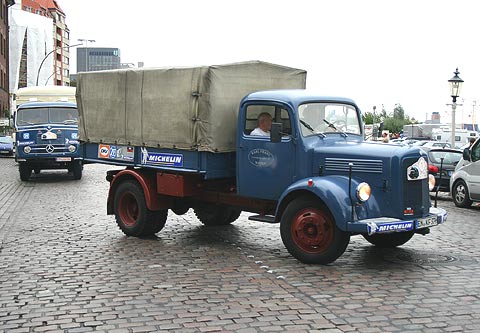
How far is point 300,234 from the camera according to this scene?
9.01 m

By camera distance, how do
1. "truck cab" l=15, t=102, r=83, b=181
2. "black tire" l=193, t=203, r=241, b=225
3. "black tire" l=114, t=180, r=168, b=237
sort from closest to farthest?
"black tire" l=114, t=180, r=168, b=237, "black tire" l=193, t=203, r=241, b=225, "truck cab" l=15, t=102, r=83, b=181

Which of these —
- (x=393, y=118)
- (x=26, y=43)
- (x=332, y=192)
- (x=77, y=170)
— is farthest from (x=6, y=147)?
(x=393, y=118)

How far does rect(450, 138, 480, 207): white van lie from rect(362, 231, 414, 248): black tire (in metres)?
7.01

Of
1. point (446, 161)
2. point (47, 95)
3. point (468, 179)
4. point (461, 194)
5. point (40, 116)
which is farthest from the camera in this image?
point (47, 95)

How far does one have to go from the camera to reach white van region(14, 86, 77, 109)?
2592cm

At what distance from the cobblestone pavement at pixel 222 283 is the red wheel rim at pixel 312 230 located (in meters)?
0.31

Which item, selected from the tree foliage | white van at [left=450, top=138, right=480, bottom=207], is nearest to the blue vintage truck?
white van at [left=450, top=138, right=480, bottom=207]

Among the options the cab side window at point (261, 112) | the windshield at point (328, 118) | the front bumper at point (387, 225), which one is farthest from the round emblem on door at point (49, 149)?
the front bumper at point (387, 225)

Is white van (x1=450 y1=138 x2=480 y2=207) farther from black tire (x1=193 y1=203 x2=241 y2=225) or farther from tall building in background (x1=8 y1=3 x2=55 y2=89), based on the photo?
tall building in background (x1=8 y1=3 x2=55 y2=89)

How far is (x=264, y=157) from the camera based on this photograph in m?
9.81

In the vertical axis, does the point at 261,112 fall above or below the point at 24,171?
above

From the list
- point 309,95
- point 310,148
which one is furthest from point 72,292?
point 309,95

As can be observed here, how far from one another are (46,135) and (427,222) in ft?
57.0

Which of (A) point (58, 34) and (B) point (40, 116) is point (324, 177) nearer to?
(B) point (40, 116)
